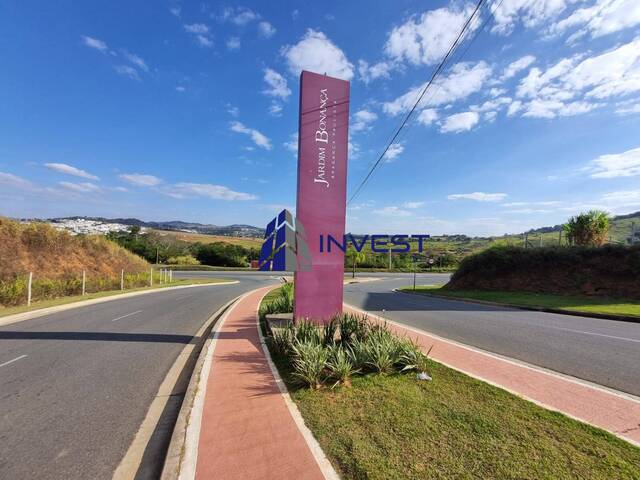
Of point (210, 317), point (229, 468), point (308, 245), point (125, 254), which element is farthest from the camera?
point (125, 254)

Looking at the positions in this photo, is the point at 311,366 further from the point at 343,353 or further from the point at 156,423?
the point at 156,423

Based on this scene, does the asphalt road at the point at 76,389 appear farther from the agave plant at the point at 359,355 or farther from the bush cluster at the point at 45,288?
the bush cluster at the point at 45,288

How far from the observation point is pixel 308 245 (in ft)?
26.3

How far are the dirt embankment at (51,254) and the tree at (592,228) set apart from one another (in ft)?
117

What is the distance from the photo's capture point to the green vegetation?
54.9m

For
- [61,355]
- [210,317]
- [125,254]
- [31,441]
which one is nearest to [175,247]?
[125,254]

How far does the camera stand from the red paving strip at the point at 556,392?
12.6ft

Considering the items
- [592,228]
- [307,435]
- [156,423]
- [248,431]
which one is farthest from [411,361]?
[592,228]

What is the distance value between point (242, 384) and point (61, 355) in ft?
15.5

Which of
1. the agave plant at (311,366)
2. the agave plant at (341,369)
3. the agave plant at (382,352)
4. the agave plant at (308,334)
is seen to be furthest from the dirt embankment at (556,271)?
the agave plant at (311,366)

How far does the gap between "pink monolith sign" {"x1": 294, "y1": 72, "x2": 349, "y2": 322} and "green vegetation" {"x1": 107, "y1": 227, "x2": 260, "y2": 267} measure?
50992mm

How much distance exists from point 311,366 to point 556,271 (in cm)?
2080

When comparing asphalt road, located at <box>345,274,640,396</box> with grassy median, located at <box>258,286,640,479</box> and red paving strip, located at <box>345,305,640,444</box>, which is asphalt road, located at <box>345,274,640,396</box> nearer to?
red paving strip, located at <box>345,305,640,444</box>

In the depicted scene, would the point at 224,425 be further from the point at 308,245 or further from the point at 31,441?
the point at 308,245
